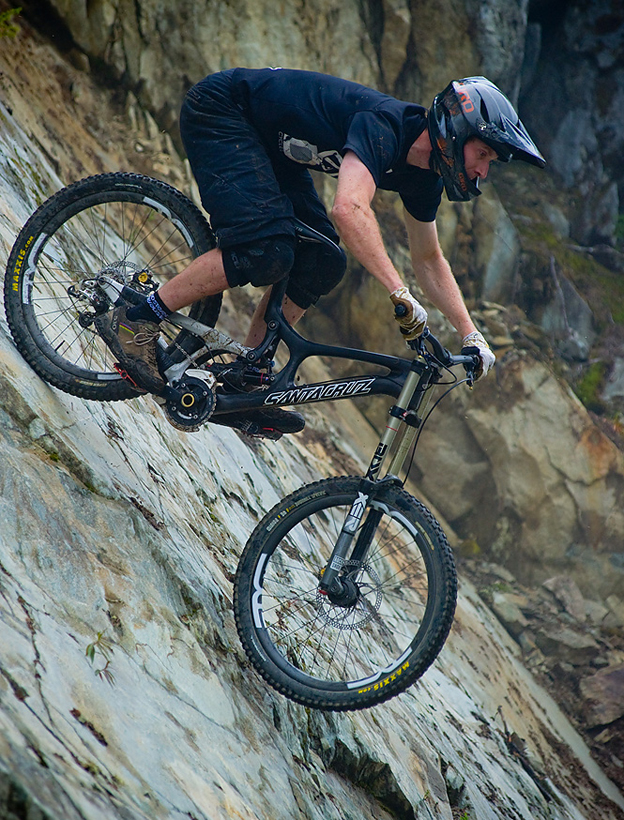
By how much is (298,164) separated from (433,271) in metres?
1.08

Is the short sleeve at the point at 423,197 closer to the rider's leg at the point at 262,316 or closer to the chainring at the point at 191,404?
the rider's leg at the point at 262,316

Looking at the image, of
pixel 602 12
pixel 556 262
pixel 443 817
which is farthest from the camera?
pixel 602 12

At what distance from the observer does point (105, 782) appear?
2.24 m

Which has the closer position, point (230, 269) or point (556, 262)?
point (230, 269)

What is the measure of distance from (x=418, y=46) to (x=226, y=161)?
10.6 metres

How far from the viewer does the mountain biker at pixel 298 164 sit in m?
3.44

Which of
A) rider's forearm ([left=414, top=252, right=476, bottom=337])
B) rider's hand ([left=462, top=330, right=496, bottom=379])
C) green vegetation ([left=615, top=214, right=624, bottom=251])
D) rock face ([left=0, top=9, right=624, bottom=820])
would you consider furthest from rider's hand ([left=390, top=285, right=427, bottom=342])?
green vegetation ([left=615, top=214, right=624, bottom=251])

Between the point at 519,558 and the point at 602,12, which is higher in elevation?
the point at 602,12

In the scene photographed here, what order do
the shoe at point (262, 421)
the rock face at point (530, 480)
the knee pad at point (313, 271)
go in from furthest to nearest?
the rock face at point (530, 480)
the knee pad at point (313, 271)
the shoe at point (262, 421)

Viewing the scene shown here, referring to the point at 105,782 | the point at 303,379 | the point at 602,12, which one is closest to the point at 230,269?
the point at 105,782

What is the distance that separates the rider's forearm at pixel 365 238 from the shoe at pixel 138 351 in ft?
4.18

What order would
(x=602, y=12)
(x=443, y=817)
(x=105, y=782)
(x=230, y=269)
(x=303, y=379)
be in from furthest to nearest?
(x=602, y=12), (x=303, y=379), (x=443, y=817), (x=230, y=269), (x=105, y=782)

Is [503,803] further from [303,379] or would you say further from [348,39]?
[348,39]

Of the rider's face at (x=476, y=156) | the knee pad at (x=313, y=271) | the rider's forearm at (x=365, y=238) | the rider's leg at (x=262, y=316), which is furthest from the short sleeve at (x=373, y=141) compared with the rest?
the rider's leg at (x=262, y=316)
